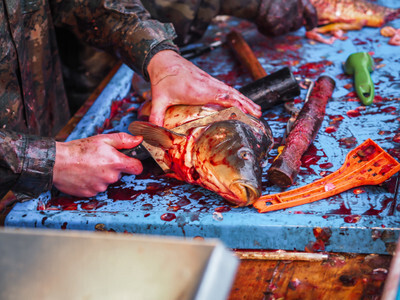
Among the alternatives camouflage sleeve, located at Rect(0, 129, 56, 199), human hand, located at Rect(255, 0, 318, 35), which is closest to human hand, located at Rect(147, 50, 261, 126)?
camouflage sleeve, located at Rect(0, 129, 56, 199)

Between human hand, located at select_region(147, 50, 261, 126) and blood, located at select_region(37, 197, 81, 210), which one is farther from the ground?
human hand, located at select_region(147, 50, 261, 126)

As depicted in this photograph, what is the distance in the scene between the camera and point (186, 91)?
6.40 feet

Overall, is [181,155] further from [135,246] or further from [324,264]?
[135,246]

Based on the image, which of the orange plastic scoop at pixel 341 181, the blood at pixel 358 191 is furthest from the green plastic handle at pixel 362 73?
the blood at pixel 358 191

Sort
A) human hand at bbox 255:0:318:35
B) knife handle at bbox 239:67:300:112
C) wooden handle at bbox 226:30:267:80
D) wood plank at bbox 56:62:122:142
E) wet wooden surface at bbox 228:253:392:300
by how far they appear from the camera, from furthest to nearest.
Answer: human hand at bbox 255:0:318:35 → wooden handle at bbox 226:30:267:80 → wood plank at bbox 56:62:122:142 → knife handle at bbox 239:67:300:112 → wet wooden surface at bbox 228:253:392:300

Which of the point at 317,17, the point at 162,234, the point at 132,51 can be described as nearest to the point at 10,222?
the point at 162,234

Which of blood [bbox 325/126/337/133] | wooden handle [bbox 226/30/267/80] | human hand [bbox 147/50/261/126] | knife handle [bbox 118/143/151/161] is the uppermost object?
human hand [bbox 147/50/261/126]

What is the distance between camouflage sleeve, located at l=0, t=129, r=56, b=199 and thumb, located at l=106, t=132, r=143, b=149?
0.77 ft

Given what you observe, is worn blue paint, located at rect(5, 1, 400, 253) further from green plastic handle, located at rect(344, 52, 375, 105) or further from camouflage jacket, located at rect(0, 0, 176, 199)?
A: camouflage jacket, located at rect(0, 0, 176, 199)

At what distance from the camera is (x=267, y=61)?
2.83m

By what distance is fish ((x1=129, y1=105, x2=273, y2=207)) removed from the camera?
1542 millimetres

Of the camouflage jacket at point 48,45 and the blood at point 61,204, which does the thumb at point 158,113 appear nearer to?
the camouflage jacket at point 48,45

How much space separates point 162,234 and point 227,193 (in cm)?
28

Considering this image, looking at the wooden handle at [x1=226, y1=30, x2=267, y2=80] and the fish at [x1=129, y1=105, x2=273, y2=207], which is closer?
the fish at [x1=129, y1=105, x2=273, y2=207]
